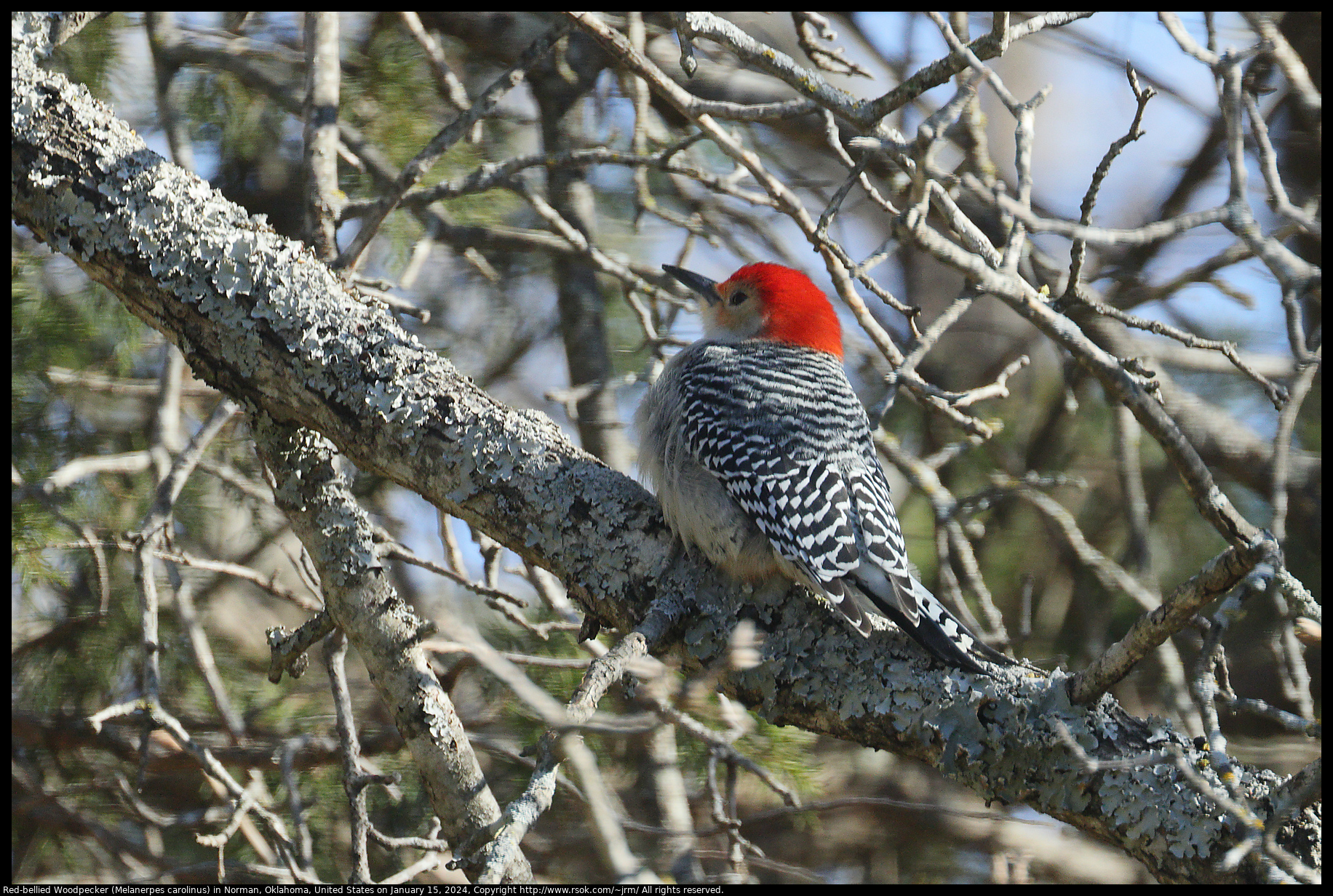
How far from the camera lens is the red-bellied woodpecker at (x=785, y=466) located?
87.0 inches

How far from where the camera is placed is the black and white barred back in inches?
85.1

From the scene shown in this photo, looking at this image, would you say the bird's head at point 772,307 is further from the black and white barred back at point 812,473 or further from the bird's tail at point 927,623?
the bird's tail at point 927,623

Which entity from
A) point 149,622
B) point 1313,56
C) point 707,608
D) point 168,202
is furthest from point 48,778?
point 1313,56

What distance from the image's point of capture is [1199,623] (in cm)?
158

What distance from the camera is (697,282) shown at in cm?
380

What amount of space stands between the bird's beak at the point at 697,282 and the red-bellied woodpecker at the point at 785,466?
14cm

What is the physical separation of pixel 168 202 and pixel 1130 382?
7.02 feet

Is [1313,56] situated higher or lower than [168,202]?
higher

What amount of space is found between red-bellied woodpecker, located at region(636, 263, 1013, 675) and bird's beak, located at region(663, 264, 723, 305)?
0.14 metres

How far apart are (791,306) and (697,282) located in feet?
1.35

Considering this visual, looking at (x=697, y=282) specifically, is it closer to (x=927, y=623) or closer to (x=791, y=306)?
(x=791, y=306)

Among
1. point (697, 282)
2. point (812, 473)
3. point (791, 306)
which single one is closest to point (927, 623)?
point (812, 473)

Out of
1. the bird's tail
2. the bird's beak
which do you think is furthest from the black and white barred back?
the bird's beak

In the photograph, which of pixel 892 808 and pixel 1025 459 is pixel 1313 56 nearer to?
pixel 1025 459
